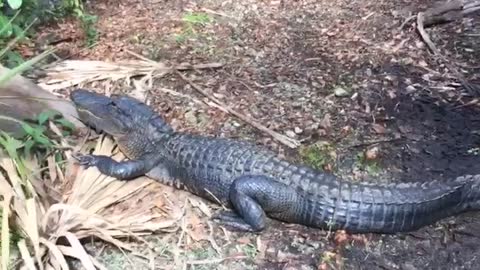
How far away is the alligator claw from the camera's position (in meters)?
3.81

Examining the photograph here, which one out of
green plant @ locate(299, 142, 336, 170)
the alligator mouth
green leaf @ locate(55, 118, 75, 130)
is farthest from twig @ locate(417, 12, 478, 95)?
green leaf @ locate(55, 118, 75, 130)

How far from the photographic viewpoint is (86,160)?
3.84 m

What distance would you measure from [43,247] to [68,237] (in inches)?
4.8

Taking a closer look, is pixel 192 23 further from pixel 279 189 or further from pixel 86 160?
pixel 279 189

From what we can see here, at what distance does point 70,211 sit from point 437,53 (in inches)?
113

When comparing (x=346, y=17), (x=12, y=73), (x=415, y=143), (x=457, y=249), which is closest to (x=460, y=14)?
(x=346, y=17)

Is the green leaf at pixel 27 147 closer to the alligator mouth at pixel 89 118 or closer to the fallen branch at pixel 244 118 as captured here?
the alligator mouth at pixel 89 118

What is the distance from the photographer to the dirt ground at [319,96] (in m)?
3.42

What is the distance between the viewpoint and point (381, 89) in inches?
178

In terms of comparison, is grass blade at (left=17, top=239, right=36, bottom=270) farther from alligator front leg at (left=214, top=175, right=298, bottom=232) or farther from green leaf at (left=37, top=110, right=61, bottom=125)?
alligator front leg at (left=214, top=175, right=298, bottom=232)

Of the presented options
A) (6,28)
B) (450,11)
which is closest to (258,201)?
(6,28)

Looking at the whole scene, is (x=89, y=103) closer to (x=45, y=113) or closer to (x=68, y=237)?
(x=45, y=113)

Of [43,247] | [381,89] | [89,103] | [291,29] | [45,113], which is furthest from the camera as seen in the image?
[291,29]

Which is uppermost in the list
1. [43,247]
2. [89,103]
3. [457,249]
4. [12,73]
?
[12,73]
